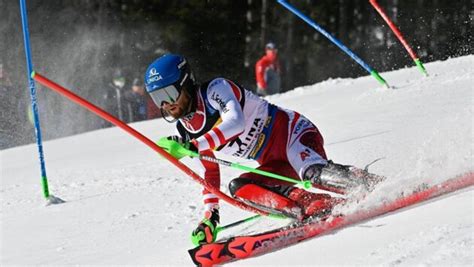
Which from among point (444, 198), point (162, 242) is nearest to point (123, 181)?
point (162, 242)

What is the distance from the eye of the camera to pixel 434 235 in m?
3.39

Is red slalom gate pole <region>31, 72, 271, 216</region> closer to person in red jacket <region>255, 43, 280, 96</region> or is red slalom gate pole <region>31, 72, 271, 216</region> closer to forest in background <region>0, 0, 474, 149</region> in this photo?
person in red jacket <region>255, 43, 280, 96</region>

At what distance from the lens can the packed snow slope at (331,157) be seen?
3.69 metres

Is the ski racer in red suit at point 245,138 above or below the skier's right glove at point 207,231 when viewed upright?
above

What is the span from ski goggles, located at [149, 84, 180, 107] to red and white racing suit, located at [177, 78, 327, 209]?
0.18 metres

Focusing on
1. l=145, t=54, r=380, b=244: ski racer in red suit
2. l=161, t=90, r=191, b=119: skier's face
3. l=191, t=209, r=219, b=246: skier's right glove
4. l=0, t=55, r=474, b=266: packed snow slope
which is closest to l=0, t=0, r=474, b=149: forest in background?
l=0, t=55, r=474, b=266: packed snow slope

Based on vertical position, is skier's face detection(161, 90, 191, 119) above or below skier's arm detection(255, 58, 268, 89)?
above

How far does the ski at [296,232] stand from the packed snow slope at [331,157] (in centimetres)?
10

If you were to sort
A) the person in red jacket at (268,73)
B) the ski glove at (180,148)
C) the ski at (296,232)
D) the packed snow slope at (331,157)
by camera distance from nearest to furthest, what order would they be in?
the packed snow slope at (331,157) → the ski at (296,232) → the ski glove at (180,148) → the person in red jacket at (268,73)

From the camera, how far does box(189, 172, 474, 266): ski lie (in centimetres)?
427

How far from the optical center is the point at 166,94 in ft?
15.3

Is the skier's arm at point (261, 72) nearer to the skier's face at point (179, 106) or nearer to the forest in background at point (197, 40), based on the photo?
the forest in background at point (197, 40)

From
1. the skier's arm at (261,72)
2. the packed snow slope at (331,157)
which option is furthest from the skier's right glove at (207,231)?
the skier's arm at (261,72)

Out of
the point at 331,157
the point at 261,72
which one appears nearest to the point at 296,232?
the point at 331,157
